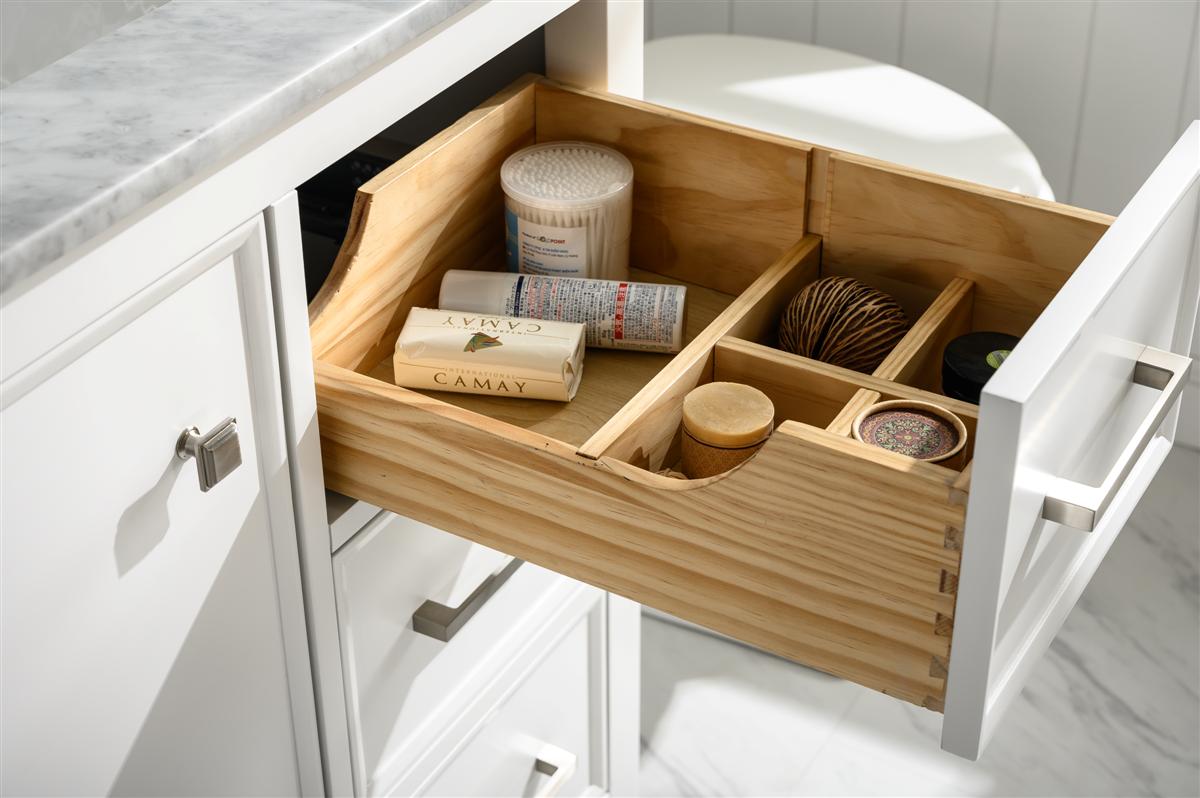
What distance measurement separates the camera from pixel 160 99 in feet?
1.89

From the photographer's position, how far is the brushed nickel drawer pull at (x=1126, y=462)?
0.59 m

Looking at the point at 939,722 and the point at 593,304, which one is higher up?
the point at 593,304

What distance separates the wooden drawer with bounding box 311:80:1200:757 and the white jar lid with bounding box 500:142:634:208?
23 mm

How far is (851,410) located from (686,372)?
99 mm

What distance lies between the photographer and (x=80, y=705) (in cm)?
61

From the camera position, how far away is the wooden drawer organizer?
1.96ft

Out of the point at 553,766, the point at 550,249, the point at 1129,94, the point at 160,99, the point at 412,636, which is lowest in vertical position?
the point at 553,766

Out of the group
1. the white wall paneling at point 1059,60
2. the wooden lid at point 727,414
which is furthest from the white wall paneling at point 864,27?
the wooden lid at point 727,414

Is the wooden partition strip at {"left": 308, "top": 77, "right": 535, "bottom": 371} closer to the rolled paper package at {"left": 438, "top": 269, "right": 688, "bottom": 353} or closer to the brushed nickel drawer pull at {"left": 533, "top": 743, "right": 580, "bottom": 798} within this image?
the rolled paper package at {"left": 438, "top": 269, "right": 688, "bottom": 353}

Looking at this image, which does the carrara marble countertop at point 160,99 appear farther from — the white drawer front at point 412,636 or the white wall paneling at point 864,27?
the white wall paneling at point 864,27

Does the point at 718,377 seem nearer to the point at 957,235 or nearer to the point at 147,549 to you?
the point at 957,235

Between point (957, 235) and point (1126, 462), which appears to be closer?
point (1126, 462)

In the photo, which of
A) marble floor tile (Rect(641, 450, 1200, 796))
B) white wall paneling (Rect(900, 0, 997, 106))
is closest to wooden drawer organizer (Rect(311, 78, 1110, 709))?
marble floor tile (Rect(641, 450, 1200, 796))

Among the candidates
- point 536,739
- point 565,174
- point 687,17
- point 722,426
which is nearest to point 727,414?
point 722,426
